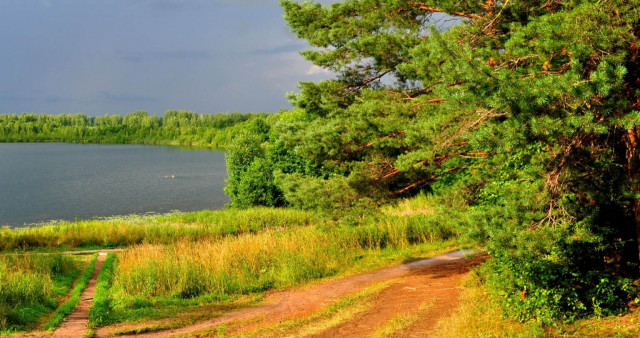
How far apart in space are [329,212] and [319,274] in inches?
59.8

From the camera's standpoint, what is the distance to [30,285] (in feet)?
34.2

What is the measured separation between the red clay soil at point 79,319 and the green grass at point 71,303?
0.27 feet

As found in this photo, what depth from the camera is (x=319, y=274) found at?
39.8 ft

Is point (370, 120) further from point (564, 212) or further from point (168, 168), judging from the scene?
point (168, 168)

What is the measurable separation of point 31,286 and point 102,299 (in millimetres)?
1433

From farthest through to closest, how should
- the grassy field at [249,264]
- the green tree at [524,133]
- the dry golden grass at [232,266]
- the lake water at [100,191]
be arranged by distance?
1. the lake water at [100,191]
2. the dry golden grass at [232,266]
3. the grassy field at [249,264]
4. the green tree at [524,133]

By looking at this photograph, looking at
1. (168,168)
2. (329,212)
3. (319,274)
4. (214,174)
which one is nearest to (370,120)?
(329,212)

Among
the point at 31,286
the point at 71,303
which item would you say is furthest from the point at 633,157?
the point at 31,286

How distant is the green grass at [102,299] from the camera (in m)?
9.39

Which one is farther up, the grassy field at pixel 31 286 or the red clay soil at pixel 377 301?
the grassy field at pixel 31 286

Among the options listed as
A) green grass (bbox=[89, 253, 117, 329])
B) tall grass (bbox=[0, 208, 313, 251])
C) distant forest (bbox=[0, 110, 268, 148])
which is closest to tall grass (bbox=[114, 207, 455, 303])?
green grass (bbox=[89, 253, 117, 329])

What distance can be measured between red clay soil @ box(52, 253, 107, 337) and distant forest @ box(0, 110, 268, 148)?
138 meters

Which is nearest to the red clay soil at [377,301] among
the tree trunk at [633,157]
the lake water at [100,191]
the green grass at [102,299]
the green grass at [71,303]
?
the green grass at [102,299]

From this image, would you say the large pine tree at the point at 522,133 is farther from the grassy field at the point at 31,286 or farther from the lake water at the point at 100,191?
the lake water at the point at 100,191
